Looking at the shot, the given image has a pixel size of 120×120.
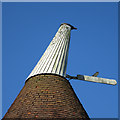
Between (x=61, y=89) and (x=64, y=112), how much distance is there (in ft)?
3.59

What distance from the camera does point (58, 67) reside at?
8.12 meters

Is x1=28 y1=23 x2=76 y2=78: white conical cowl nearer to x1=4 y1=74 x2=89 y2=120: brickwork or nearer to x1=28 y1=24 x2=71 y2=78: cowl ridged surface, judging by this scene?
x1=28 y1=24 x2=71 y2=78: cowl ridged surface

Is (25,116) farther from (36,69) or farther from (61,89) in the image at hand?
(36,69)

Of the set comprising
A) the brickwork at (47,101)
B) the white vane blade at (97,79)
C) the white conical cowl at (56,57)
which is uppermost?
the white conical cowl at (56,57)

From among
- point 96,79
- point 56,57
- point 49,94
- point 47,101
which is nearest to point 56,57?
point 56,57

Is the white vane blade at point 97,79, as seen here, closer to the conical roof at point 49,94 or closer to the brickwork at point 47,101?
the conical roof at point 49,94

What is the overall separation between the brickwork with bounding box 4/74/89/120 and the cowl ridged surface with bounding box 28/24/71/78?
1.03 ft

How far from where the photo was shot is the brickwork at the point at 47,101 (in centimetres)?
611

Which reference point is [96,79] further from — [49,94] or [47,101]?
[47,101]

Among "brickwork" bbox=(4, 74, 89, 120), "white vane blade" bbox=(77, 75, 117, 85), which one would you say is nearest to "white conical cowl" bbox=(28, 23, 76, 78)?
"brickwork" bbox=(4, 74, 89, 120)

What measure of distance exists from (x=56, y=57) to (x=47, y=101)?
243 cm

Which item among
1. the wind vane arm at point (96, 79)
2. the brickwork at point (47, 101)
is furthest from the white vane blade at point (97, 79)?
the brickwork at point (47, 101)

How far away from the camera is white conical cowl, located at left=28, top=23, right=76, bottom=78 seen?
7988 millimetres

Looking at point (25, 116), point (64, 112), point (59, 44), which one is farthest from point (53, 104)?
point (59, 44)
